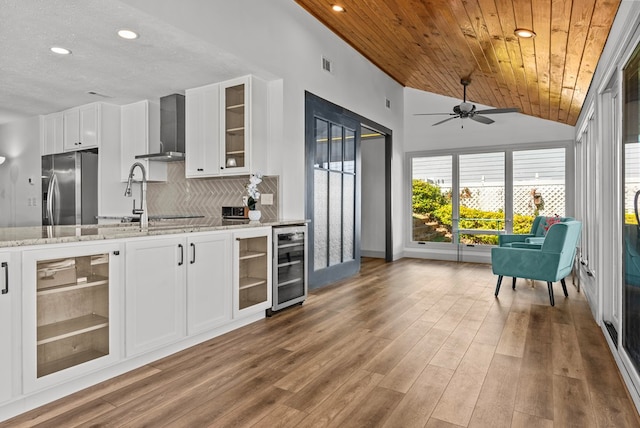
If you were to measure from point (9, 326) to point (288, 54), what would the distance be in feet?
11.5

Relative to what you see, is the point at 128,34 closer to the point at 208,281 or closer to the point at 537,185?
the point at 208,281

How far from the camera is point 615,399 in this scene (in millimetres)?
2131

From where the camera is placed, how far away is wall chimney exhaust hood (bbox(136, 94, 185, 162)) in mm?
4664

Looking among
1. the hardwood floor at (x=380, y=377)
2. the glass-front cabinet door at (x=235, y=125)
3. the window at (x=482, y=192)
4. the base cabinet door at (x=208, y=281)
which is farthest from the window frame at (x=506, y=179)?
the base cabinet door at (x=208, y=281)

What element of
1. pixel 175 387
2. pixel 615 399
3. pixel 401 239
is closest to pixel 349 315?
pixel 175 387

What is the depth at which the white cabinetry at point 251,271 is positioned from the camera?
128 inches

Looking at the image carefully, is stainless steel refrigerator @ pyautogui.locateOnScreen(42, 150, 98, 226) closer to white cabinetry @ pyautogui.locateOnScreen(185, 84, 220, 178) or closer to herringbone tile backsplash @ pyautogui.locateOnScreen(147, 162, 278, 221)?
herringbone tile backsplash @ pyautogui.locateOnScreen(147, 162, 278, 221)

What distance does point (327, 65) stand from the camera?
16.3 feet

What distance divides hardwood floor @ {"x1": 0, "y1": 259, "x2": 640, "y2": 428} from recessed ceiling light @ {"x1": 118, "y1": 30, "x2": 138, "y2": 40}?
250 centimetres

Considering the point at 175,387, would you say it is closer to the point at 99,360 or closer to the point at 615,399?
the point at 99,360

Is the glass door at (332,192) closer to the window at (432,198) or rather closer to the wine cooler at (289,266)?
the wine cooler at (289,266)

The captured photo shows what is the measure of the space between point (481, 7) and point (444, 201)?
184 inches

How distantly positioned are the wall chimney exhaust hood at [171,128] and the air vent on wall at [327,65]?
5.93ft

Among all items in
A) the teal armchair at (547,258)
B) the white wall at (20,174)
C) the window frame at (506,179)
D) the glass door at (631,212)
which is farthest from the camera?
the window frame at (506,179)
